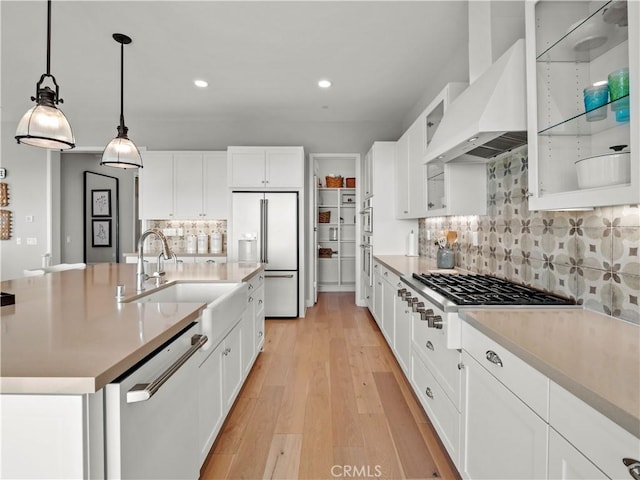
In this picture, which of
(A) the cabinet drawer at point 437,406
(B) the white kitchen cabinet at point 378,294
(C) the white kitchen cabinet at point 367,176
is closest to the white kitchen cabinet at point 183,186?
(C) the white kitchen cabinet at point 367,176

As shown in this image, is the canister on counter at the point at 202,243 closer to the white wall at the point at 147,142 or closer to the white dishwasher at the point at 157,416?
the white wall at the point at 147,142

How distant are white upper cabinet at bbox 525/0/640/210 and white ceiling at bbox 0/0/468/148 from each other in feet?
4.26

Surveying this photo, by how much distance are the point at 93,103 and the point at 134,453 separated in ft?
16.9

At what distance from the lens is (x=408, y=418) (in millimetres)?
2156

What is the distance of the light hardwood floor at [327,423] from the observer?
5.61 feet

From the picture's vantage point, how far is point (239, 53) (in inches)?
125

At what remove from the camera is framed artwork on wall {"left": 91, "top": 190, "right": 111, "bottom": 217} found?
20.3 feet

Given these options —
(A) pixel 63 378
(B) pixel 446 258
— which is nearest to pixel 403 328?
(B) pixel 446 258

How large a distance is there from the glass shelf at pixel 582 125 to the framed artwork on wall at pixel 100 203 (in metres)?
6.97

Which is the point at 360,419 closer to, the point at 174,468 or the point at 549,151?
the point at 174,468

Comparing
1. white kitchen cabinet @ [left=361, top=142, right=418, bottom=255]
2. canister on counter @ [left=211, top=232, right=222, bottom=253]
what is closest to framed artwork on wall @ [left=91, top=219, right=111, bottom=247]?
canister on counter @ [left=211, top=232, right=222, bottom=253]

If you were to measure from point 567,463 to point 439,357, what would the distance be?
0.93 m

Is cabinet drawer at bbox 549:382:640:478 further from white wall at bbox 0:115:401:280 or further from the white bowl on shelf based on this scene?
white wall at bbox 0:115:401:280

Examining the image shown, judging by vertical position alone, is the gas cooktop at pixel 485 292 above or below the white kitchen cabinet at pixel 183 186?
below
